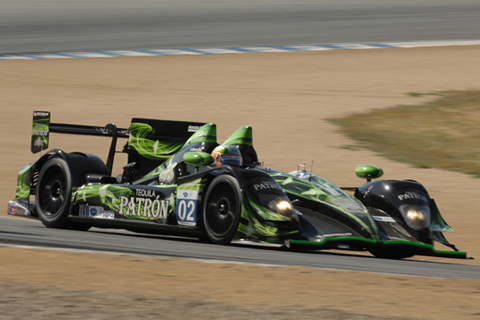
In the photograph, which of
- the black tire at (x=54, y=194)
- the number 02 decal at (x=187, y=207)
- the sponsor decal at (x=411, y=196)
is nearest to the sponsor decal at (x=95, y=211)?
the black tire at (x=54, y=194)

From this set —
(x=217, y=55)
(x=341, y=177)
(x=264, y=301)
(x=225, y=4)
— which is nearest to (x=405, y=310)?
(x=264, y=301)

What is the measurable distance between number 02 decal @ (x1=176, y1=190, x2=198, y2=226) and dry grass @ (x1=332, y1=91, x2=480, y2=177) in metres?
9.64

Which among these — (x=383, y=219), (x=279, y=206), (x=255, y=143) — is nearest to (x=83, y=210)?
(x=279, y=206)

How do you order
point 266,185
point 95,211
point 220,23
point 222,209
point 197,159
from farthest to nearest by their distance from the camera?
1. point 220,23
2. point 95,211
3. point 197,159
4. point 222,209
5. point 266,185

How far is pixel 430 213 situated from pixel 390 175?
7.63 meters

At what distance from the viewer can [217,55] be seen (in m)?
28.8

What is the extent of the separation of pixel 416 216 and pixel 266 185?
1.75 metres

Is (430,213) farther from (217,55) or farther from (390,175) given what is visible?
(217,55)

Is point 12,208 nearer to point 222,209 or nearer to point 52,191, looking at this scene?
point 52,191

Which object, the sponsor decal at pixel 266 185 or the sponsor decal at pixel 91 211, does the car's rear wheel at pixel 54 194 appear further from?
the sponsor decal at pixel 266 185

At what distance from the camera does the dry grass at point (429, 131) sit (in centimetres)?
1861

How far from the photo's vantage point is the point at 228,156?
960 cm

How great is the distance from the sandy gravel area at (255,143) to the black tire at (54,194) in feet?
8.31

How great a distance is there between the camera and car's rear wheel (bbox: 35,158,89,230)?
1057cm
